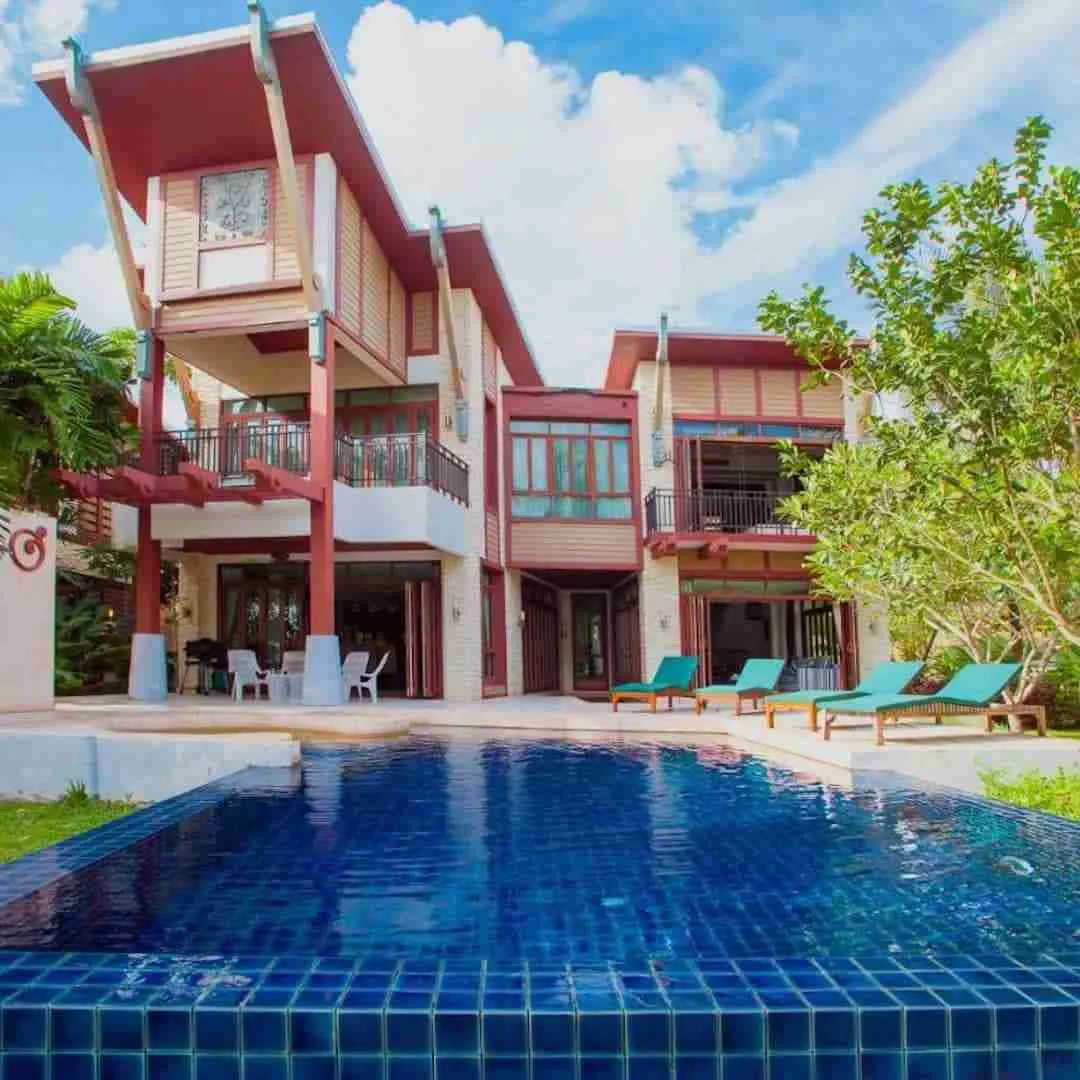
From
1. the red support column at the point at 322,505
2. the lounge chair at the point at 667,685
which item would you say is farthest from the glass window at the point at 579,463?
the red support column at the point at 322,505

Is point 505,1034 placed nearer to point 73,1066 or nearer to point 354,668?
point 73,1066

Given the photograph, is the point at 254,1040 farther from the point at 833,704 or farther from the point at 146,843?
the point at 833,704

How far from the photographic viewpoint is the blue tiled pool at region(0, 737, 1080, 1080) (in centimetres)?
216

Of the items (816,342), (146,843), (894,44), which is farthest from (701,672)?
(146,843)

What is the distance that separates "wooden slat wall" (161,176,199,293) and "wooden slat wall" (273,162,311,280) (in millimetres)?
1408

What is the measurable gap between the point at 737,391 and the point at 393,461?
7.91m

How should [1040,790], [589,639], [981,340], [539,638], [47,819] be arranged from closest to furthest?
[981,340] < [1040,790] < [47,819] < [539,638] < [589,639]

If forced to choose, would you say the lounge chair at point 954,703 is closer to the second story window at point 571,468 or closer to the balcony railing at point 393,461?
the balcony railing at point 393,461

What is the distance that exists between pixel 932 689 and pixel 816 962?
1286 cm

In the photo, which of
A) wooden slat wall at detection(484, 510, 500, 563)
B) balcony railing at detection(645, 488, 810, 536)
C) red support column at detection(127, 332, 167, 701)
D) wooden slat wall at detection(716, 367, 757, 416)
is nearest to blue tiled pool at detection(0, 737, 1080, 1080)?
red support column at detection(127, 332, 167, 701)

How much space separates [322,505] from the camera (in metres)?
14.2

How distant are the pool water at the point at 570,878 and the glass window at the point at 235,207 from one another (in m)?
10.7

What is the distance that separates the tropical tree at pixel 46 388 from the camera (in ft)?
29.5

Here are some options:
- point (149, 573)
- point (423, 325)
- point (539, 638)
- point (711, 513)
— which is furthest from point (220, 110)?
point (539, 638)
